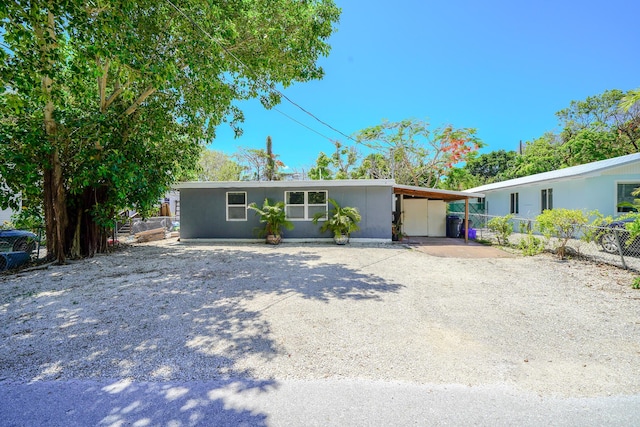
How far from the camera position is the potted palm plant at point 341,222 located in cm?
1082

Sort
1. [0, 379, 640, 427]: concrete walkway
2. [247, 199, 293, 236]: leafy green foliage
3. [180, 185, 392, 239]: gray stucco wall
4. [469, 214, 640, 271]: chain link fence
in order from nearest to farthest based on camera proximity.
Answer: [0, 379, 640, 427]: concrete walkway → [469, 214, 640, 271]: chain link fence → [247, 199, 293, 236]: leafy green foliage → [180, 185, 392, 239]: gray stucco wall

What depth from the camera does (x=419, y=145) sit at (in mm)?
20312

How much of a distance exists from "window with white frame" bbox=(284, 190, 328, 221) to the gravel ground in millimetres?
4815

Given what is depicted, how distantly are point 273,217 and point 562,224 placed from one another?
28.4 feet

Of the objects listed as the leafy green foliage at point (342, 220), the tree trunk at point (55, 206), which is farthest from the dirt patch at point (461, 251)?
the tree trunk at point (55, 206)

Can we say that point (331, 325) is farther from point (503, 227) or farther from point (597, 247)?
point (597, 247)

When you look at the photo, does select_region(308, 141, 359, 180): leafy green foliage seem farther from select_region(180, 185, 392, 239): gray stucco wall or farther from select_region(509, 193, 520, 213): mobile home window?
select_region(180, 185, 392, 239): gray stucco wall

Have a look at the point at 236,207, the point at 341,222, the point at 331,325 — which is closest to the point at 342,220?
the point at 341,222

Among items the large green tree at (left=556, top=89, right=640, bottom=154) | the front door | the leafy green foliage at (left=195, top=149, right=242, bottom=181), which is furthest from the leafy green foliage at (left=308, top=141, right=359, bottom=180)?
the large green tree at (left=556, top=89, right=640, bottom=154)

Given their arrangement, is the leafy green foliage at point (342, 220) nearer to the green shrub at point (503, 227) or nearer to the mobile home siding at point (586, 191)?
the green shrub at point (503, 227)

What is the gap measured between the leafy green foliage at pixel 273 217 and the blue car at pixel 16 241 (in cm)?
613

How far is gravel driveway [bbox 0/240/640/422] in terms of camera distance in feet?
8.86

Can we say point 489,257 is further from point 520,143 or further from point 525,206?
point 520,143

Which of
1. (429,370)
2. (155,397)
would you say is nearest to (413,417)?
(429,370)
